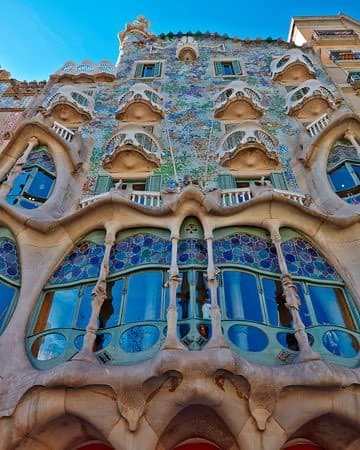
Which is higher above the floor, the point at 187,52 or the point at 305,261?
the point at 187,52

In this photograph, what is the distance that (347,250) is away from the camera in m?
Answer: 8.82

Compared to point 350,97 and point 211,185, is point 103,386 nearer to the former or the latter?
point 211,185

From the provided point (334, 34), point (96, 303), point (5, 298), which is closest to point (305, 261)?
point (96, 303)

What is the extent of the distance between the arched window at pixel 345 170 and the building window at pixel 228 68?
7.00 meters

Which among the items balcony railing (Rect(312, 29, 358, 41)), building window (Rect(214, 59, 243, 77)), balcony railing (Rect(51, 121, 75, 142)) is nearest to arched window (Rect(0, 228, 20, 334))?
balcony railing (Rect(51, 121, 75, 142))

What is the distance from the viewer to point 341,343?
287 inches

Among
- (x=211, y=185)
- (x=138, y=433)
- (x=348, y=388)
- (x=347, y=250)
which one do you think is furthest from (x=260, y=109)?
(x=138, y=433)

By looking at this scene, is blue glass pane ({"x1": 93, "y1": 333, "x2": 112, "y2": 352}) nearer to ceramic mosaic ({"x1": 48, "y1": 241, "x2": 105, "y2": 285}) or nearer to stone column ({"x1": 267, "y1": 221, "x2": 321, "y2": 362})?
ceramic mosaic ({"x1": 48, "y1": 241, "x2": 105, "y2": 285})

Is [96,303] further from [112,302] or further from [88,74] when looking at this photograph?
[88,74]

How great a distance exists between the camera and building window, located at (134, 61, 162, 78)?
17.0 metres

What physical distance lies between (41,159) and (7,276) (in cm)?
395

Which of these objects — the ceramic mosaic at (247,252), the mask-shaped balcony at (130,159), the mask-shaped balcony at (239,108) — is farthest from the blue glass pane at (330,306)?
the mask-shaped balcony at (239,108)

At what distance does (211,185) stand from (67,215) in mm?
4092

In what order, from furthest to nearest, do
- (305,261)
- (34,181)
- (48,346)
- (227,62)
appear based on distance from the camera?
(227,62) → (34,181) → (305,261) → (48,346)
